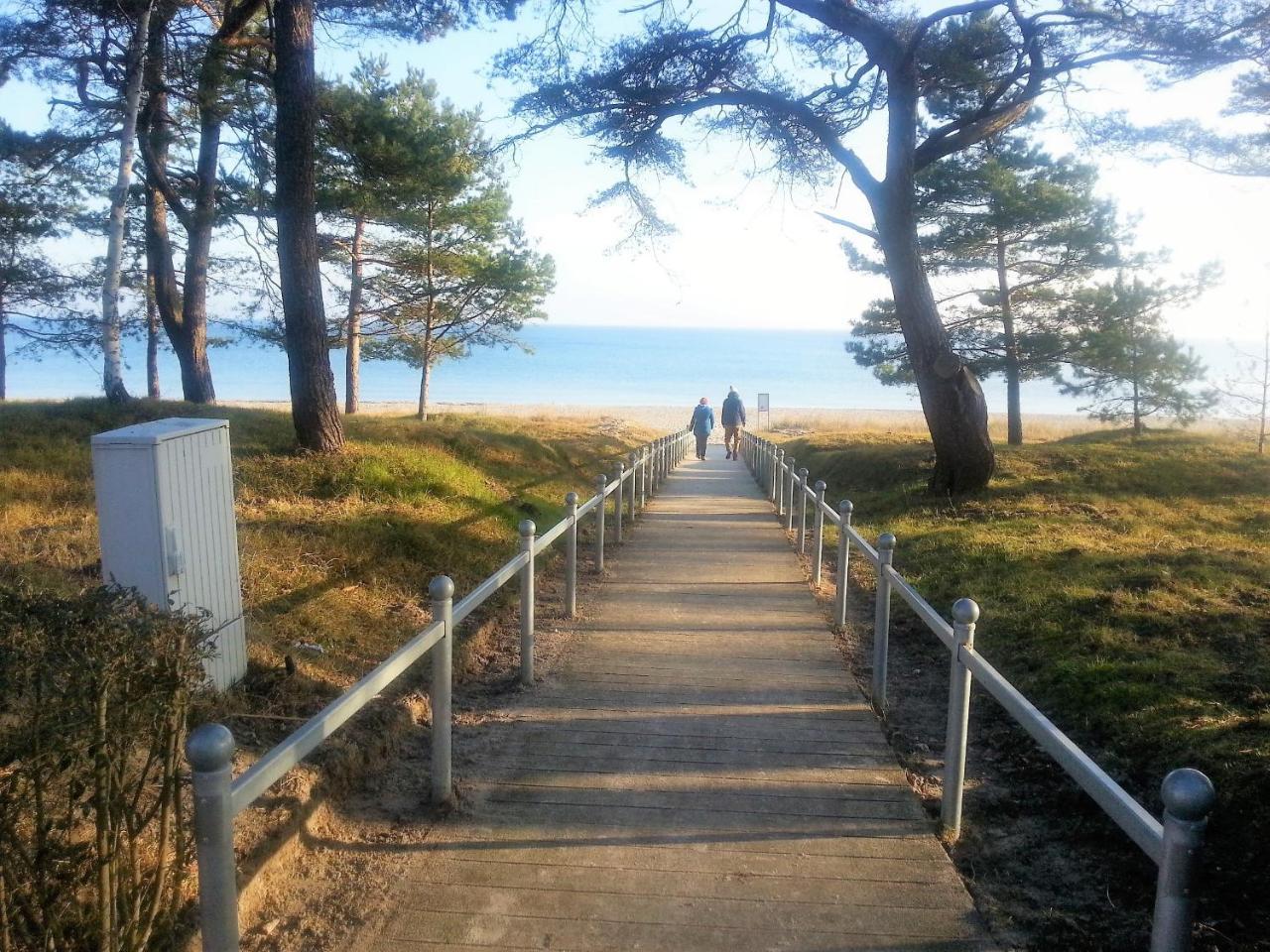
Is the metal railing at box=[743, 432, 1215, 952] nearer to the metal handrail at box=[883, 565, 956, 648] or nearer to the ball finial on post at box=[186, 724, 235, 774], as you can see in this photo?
the metal handrail at box=[883, 565, 956, 648]

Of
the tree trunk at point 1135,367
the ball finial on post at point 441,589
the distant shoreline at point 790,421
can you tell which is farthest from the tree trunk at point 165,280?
the tree trunk at point 1135,367

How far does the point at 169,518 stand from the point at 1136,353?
23017 mm

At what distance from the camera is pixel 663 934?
10.7 feet

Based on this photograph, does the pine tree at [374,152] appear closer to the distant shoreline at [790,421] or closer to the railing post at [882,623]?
the distant shoreline at [790,421]

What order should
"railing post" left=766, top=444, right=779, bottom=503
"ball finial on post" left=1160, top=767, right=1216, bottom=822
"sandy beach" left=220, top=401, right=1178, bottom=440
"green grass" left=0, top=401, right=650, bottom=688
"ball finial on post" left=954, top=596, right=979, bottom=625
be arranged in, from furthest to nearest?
"sandy beach" left=220, top=401, right=1178, bottom=440, "railing post" left=766, top=444, right=779, bottom=503, "green grass" left=0, top=401, right=650, bottom=688, "ball finial on post" left=954, top=596, right=979, bottom=625, "ball finial on post" left=1160, top=767, right=1216, bottom=822

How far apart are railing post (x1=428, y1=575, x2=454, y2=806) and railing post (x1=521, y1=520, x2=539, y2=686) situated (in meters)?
1.51

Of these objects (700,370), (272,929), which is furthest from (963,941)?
(700,370)

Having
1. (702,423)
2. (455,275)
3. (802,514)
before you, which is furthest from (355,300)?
(802,514)

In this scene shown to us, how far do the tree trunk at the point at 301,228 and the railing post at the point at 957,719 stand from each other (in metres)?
7.71

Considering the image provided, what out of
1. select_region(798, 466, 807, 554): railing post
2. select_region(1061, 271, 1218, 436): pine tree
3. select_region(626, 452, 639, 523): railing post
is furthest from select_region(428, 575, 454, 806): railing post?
select_region(1061, 271, 1218, 436): pine tree

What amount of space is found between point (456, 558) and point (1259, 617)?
593 cm

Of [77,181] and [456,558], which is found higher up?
[77,181]

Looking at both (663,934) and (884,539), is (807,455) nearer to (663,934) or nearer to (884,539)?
(884,539)

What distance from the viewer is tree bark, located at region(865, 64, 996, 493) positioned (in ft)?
40.2
